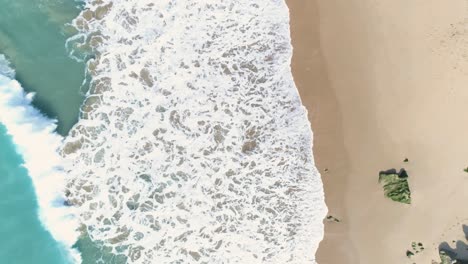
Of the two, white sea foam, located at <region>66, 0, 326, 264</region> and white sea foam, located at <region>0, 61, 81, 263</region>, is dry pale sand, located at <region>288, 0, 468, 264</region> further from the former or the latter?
white sea foam, located at <region>0, 61, 81, 263</region>

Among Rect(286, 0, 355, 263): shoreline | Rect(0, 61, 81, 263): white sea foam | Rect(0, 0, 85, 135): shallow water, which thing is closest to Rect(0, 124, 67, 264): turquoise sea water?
Rect(0, 61, 81, 263): white sea foam

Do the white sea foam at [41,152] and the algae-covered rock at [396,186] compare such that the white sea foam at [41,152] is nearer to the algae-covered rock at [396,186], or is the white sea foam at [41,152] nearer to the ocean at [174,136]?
the ocean at [174,136]

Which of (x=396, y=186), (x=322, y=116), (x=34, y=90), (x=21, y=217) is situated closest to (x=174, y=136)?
(x=322, y=116)

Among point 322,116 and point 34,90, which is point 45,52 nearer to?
point 34,90

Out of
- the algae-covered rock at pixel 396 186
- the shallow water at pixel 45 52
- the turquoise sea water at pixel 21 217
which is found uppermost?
the algae-covered rock at pixel 396 186

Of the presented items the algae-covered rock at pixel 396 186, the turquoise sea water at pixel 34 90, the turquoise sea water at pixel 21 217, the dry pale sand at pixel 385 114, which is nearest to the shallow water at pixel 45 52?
the turquoise sea water at pixel 34 90

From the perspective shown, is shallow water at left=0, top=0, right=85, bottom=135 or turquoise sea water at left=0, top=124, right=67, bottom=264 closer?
shallow water at left=0, top=0, right=85, bottom=135

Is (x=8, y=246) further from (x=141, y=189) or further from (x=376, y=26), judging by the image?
(x=376, y=26)
